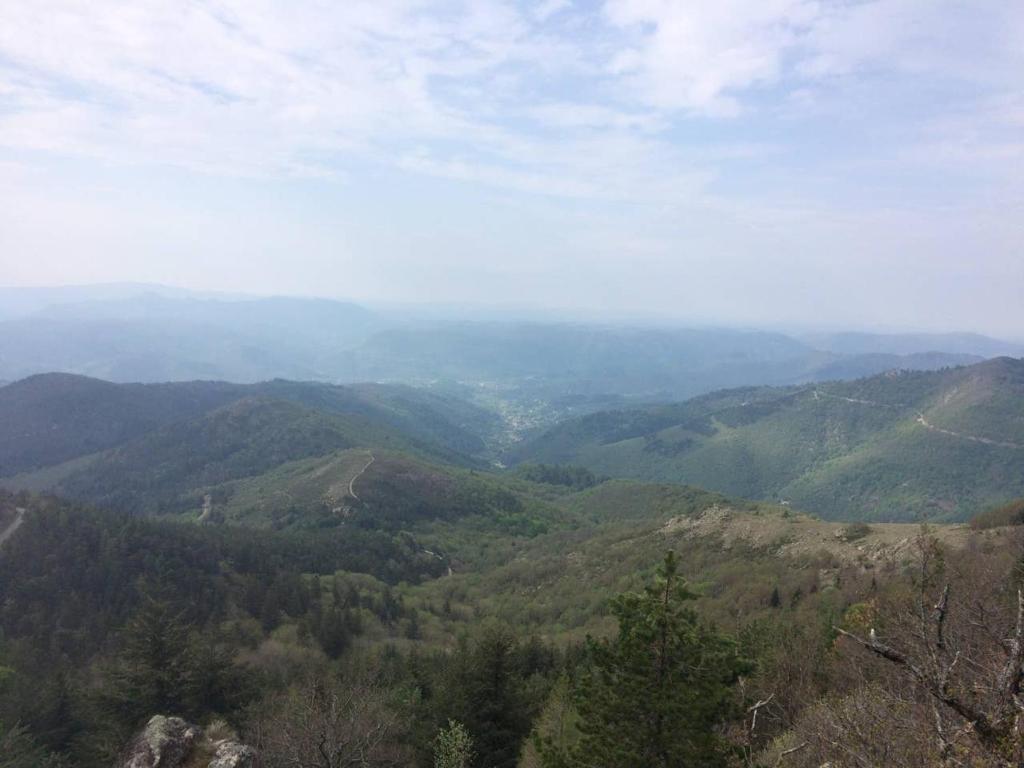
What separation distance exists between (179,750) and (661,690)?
1739cm

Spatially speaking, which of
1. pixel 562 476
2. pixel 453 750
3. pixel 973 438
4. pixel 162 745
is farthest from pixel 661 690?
pixel 973 438

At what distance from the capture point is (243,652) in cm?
5075

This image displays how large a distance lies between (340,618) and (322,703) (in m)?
33.4

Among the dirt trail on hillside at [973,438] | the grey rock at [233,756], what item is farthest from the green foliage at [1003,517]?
the dirt trail on hillside at [973,438]

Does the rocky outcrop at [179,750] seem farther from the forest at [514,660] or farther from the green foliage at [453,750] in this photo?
the green foliage at [453,750]

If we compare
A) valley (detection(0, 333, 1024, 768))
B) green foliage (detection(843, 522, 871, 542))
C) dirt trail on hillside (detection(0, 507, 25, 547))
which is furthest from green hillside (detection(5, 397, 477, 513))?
green foliage (detection(843, 522, 871, 542))

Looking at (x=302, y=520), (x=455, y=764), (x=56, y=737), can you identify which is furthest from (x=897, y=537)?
(x=302, y=520)

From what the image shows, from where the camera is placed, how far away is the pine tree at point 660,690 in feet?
48.6

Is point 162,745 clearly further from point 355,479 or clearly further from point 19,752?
point 355,479

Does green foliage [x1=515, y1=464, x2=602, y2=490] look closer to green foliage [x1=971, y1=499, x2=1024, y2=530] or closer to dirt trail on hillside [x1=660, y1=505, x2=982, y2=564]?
dirt trail on hillside [x1=660, y1=505, x2=982, y2=564]

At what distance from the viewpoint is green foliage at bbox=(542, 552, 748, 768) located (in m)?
14.8

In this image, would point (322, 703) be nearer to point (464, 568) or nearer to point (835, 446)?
point (464, 568)

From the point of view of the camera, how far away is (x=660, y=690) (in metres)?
15.4

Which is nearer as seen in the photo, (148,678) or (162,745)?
(162,745)
